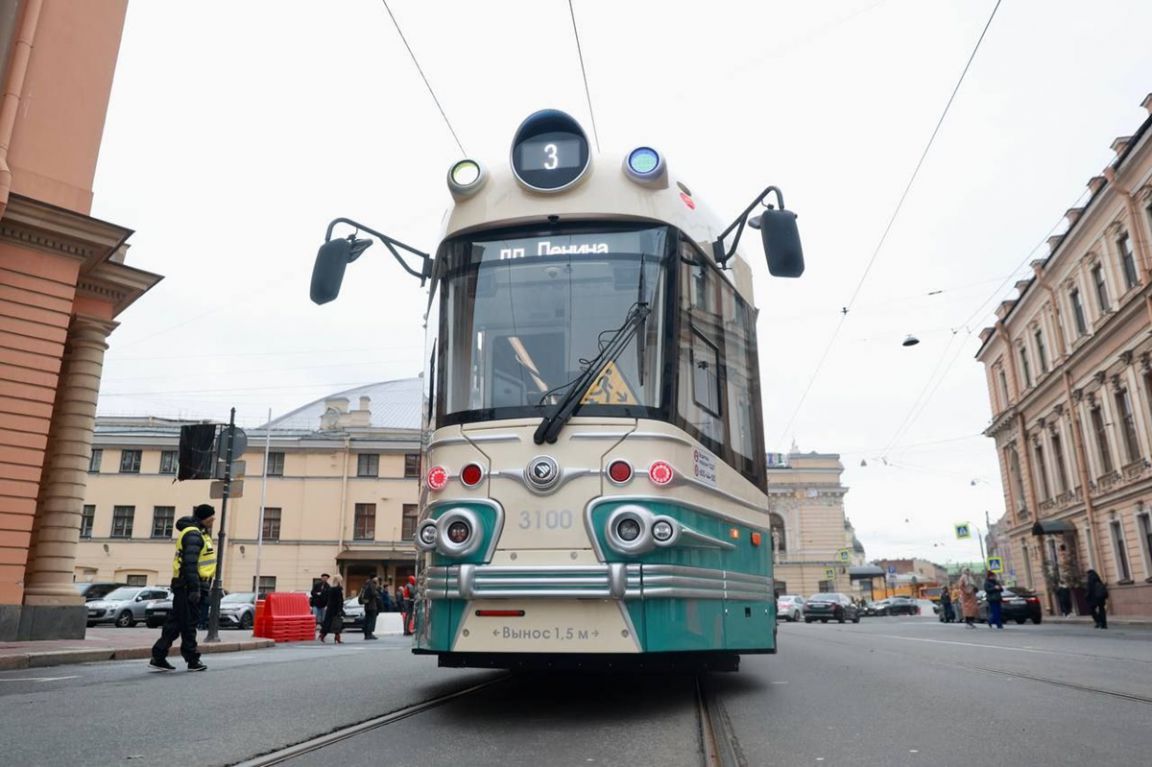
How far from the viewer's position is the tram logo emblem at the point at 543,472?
17.4 ft

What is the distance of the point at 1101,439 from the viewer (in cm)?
3108

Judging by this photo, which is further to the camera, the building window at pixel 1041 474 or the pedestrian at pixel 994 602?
the building window at pixel 1041 474

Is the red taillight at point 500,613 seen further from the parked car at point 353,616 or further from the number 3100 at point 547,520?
the parked car at point 353,616

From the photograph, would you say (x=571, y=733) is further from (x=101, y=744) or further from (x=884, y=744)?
(x=101, y=744)

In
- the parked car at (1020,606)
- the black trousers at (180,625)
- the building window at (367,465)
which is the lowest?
the black trousers at (180,625)

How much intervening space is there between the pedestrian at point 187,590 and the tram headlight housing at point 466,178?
16.3ft

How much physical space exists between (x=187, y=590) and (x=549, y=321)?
5.59m

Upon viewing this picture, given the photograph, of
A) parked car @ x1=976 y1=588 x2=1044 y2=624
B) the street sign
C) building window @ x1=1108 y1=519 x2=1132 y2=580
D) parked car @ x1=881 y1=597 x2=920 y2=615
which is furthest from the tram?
parked car @ x1=881 y1=597 x2=920 y2=615

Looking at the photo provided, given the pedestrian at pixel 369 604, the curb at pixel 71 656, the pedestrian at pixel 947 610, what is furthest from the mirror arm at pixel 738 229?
the pedestrian at pixel 947 610

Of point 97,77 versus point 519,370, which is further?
point 97,77

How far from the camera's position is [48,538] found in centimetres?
1667

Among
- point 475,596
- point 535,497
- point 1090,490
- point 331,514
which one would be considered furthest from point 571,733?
point 331,514

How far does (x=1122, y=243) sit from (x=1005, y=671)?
78.5ft

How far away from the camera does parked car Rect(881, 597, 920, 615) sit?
50500mm
